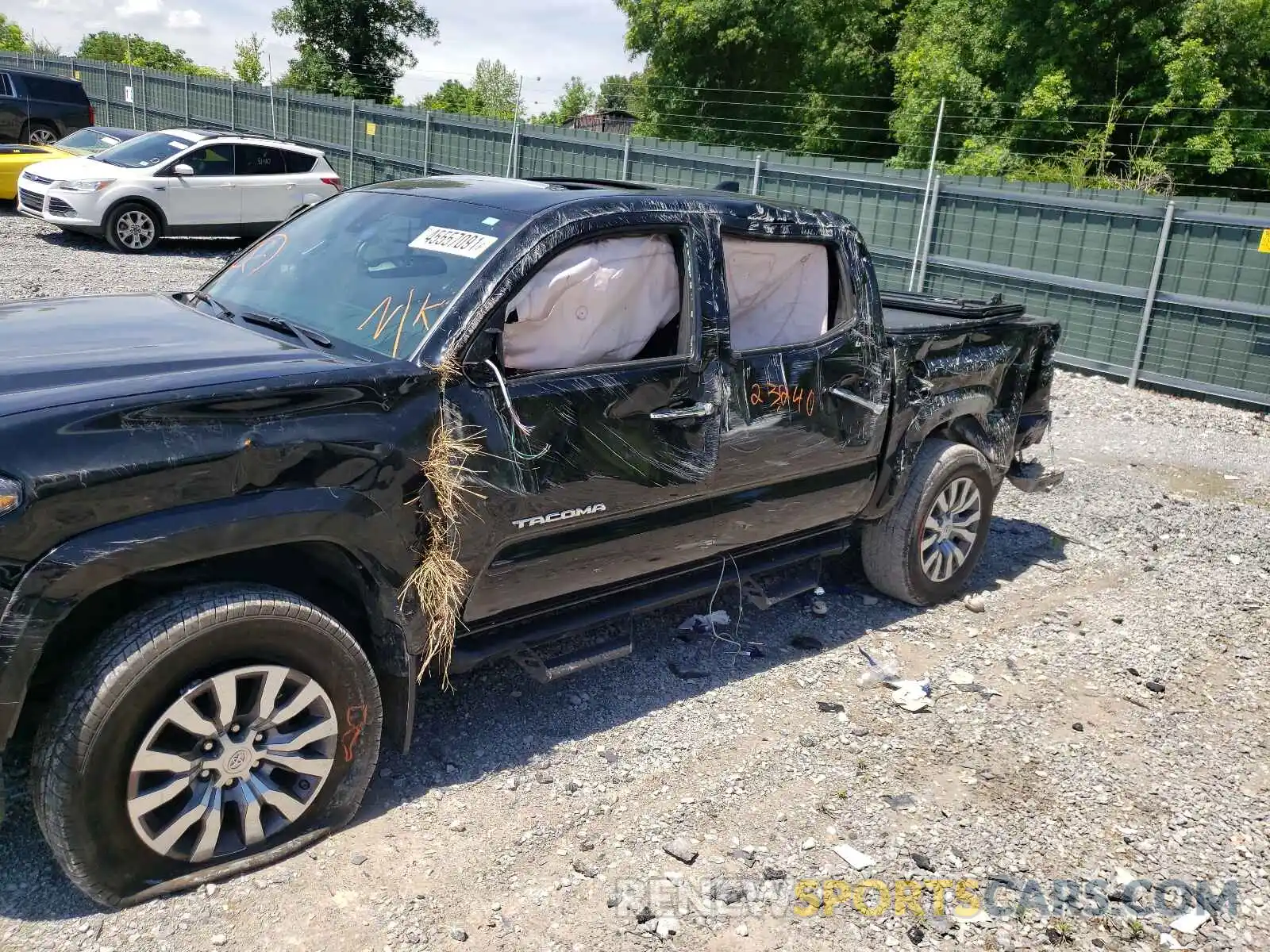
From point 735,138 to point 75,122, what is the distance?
2018cm

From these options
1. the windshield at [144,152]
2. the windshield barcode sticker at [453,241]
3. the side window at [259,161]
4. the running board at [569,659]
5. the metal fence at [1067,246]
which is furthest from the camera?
the side window at [259,161]

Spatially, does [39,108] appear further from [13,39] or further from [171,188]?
[13,39]

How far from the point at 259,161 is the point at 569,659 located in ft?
43.5

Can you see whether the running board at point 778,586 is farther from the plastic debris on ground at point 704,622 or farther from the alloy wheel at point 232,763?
the alloy wheel at point 232,763

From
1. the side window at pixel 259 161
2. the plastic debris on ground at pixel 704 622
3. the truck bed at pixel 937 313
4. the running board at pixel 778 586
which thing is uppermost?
the side window at pixel 259 161

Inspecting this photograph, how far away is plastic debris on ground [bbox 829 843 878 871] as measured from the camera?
11.5ft

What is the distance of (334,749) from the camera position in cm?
321

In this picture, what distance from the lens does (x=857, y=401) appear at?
4.70 m

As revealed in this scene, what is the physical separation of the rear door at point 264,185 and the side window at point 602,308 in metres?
Answer: 12.5

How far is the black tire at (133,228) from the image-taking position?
14.2m

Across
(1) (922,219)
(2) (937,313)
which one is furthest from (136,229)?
(2) (937,313)

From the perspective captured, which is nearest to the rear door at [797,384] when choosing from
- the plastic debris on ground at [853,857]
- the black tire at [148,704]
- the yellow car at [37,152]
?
the plastic debris on ground at [853,857]

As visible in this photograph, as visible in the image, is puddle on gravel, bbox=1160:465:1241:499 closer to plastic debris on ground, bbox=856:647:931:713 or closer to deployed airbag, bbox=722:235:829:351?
plastic debris on ground, bbox=856:647:931:713

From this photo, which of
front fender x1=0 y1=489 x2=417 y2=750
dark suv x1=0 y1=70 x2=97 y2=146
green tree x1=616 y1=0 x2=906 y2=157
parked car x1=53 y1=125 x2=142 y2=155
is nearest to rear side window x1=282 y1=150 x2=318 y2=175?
parked car x1=53 y1=125 x2=142 y2=155
